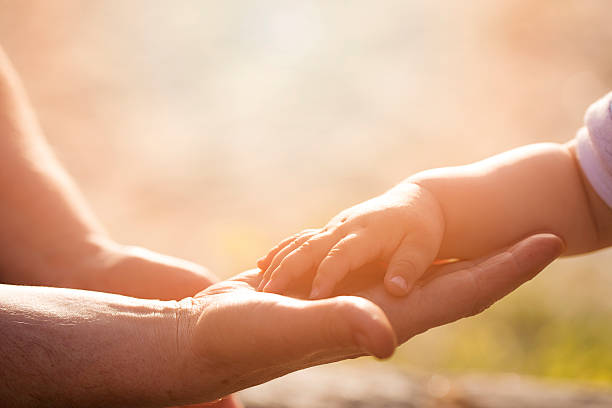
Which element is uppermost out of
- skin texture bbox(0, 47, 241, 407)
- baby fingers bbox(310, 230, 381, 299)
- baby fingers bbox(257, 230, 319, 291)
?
skin texture bbox(0, 47, 241, 407)

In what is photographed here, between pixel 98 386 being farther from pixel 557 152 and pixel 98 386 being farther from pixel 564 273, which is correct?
pixel 564 273

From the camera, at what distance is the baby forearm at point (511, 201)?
39.3 inches

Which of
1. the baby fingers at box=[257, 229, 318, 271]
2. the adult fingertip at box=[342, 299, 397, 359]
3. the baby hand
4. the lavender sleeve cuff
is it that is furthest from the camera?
the lavender sleeve cuff

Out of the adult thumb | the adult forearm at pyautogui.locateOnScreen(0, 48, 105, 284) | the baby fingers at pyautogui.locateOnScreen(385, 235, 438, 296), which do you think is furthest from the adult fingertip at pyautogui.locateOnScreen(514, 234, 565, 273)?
the adult forearm at pyautogui.locateOnScreen(0, 48, 105, 284)

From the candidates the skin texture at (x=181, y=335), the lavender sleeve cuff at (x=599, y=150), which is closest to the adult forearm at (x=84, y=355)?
the skin texture at (x=181, y=335)

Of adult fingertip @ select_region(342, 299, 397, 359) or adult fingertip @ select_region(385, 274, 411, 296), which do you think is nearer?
adult fingertip @ select_region(342, 299, 397, 359)

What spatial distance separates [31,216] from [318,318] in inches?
24.7

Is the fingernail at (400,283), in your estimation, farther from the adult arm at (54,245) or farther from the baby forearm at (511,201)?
the adult arm at (54,245)

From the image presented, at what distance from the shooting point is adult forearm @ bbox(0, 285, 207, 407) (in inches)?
27.9

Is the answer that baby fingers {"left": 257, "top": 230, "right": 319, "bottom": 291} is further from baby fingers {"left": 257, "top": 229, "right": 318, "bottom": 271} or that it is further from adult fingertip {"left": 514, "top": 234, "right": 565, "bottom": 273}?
adult fingertip {"left": 514, "top": 234, "right": 565, "bottom": 273}

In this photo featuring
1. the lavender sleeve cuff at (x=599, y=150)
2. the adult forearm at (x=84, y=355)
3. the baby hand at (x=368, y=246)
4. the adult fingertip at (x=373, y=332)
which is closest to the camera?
the adult fingertip at (x=373, y=332)

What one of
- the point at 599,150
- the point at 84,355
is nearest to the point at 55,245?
the point at 84,355

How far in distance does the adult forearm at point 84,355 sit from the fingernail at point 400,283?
25 centimetres

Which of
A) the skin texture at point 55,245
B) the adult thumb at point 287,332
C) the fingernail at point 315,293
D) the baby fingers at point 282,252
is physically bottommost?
the adult thumb at point 287,332
